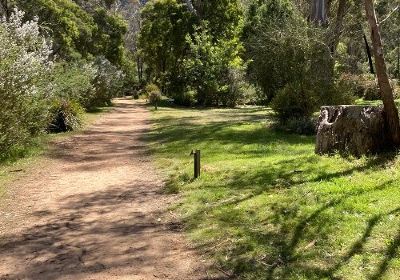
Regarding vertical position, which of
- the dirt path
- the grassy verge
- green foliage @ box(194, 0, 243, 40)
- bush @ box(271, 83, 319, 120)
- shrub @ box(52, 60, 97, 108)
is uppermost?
green foliage @ box(194, 0, 243, 40)

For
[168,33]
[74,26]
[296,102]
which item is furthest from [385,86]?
[168,33]

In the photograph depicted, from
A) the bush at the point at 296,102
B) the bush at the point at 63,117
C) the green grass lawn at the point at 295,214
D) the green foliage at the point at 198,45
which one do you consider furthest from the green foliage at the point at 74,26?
the green grass lawn at the point at 295,214

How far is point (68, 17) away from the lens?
31297 mm

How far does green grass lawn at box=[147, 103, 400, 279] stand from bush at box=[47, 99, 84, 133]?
27.5 feet

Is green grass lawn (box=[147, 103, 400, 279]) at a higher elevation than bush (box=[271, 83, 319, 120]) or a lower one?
lower

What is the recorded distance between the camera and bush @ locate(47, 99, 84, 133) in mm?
17834

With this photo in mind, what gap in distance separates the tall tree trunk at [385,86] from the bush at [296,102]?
716cm

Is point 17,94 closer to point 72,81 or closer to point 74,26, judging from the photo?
point 72,81

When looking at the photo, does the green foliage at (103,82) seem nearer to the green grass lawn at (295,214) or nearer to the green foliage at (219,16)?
the green foliage at (219,16)

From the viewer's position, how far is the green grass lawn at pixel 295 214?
5012mm

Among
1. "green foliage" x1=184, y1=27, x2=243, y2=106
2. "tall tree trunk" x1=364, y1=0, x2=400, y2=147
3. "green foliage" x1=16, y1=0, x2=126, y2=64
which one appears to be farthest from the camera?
"green foliage" x1=184, y1=27, x2=243, y2=106

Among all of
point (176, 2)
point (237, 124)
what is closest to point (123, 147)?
point (237, 124)

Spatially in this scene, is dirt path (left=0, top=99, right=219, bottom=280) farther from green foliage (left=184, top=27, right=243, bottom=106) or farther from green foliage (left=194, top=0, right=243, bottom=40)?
green foliage (left=194, top=0, right=243, bottom=40)

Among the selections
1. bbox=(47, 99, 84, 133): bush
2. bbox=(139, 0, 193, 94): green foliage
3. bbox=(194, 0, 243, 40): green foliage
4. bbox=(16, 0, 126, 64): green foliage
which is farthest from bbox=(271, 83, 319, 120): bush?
bbox=(194, 0, 243, 40): green foliage
